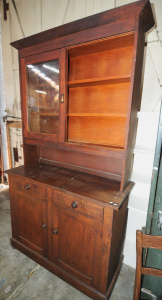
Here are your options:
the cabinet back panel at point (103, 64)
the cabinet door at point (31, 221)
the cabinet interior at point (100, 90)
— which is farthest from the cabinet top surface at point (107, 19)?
the cabinet door at point (31, 221)

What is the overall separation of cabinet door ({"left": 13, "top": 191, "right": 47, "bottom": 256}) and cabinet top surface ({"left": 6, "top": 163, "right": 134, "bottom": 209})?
21cm

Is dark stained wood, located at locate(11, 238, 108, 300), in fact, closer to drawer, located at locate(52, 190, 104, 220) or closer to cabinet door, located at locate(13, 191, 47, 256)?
cabinet door, located at locate(13, 191, 47, 256)

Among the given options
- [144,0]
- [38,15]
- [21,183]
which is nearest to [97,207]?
[21,183]

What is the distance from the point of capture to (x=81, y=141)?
1461 mm

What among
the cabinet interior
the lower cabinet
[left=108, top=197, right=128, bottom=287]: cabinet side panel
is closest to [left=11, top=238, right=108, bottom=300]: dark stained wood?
the lower cabinet

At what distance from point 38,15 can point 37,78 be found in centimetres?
101

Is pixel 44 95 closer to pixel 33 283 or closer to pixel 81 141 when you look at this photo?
pixel 81 141

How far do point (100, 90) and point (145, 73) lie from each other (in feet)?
1.38

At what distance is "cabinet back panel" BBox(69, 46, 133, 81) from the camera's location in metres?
1.29

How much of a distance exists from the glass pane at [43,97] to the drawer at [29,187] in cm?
53

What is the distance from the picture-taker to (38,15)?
72.4 inches

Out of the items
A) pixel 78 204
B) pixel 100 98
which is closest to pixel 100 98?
pixel 100 98

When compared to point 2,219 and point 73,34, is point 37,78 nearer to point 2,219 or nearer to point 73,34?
point 73,34

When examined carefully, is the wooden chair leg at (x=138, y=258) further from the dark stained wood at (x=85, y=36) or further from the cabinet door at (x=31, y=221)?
the dark stained wood at (x=85, y=36)
